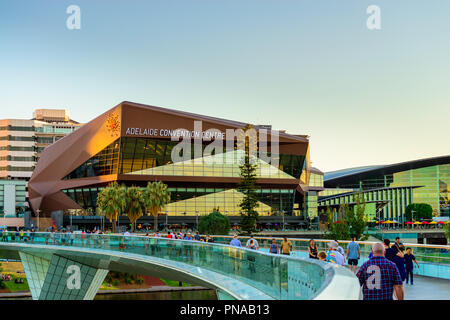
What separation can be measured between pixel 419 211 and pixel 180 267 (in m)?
118

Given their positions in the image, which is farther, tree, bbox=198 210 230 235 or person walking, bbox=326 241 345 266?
tree, bbox=198 210 230 235

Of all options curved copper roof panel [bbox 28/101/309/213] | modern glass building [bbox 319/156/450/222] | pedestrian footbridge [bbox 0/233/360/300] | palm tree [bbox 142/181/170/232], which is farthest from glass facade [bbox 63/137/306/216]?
pedestrian footbridge [bbox 0/233/360/300]

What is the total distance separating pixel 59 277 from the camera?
49.4m

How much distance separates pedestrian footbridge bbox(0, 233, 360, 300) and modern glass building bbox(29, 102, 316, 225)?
4496cm

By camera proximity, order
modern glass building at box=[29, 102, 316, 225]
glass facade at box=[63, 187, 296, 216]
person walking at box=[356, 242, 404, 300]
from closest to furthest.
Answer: person walking at box=[356, 242, 404, 300], modern glass building at box=[29, 102, 316, 225], glass facade at box=[63, 187, 296, 216]

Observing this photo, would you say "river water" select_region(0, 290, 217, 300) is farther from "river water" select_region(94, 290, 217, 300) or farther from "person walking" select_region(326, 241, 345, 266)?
"person walking" select_region(326, 241, 345, 266)

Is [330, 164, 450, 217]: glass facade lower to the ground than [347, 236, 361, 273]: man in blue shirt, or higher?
higher

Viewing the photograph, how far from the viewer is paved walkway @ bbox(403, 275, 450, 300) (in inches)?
579

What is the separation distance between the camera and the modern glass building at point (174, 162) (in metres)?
100

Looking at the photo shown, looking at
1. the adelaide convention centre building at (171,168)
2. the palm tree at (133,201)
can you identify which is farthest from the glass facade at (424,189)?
the palm tree at (133,201)

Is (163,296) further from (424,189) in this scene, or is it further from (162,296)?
(424,189)
